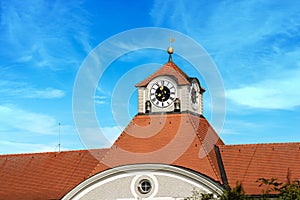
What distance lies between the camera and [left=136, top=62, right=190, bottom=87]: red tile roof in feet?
112

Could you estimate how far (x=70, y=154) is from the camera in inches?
1457

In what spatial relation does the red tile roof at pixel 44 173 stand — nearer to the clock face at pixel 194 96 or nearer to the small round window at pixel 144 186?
the small round window at pixel 144 186

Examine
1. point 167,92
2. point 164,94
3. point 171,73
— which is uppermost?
point 171,73

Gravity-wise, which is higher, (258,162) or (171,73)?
(171,73)

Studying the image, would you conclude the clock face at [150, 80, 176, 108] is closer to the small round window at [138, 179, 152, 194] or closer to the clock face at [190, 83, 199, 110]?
the clock face at [190, 83, 199, 110]

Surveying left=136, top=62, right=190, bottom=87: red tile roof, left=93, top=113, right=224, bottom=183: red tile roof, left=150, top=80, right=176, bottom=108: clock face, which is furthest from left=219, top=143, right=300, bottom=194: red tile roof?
left=136, top=62, right=190, bottom=87: red tile roof

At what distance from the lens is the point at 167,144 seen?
31.8 metres

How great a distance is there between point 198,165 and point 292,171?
5294 millimetres

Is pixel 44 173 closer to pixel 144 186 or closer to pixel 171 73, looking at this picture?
pixel 144 186

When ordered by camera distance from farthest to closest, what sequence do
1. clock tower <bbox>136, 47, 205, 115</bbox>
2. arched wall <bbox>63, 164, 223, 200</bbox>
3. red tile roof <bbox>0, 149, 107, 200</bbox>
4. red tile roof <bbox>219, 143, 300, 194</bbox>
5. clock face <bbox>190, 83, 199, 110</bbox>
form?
clock face <bbox>190, 83, 199, 110</bbox>
red tile roof <bbox>0, 149, 107, 200</bbox>
clock tower <bbox>136, 47, 205, 115</bbox>
red tile roof <bbox>219, 143, 300, 194</bbox>
arched wall <bbox>63, 164, 223, 200</bbox>

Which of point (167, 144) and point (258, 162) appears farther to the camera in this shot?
point (258, 162)

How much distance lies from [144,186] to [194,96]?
7201mm

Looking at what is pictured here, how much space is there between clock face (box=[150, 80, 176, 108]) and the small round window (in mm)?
5242

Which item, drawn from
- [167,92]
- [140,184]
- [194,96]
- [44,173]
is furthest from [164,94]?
[44,173]
